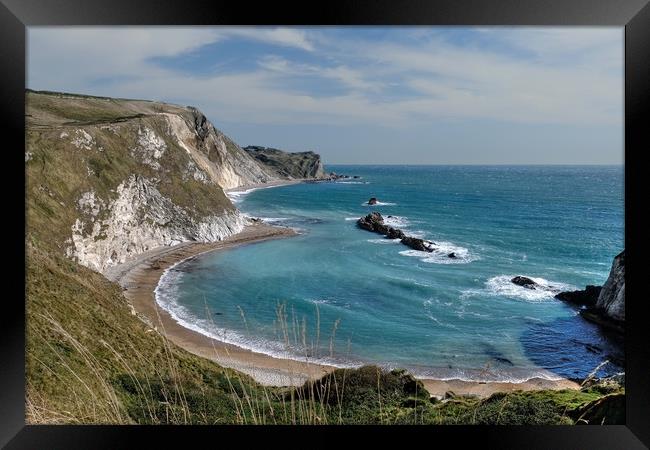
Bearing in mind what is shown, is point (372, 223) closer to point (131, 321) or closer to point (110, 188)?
point (110, 188)

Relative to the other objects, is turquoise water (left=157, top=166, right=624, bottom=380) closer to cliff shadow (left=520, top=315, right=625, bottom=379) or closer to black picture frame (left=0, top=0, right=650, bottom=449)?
cliff shadow (left=520, top=315, right=625, bottom=379)

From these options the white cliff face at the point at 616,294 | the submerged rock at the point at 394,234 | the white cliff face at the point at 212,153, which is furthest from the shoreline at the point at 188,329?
the white cliff face at the point at 616,294

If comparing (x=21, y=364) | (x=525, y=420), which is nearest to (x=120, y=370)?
(x=21, y=364)

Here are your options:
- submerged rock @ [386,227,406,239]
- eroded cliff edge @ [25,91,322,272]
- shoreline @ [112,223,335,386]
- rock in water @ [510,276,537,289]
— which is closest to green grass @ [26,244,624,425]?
shoreline @ [112,223,335,386]

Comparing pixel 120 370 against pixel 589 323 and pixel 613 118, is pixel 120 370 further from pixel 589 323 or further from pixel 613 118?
pixel 613 118

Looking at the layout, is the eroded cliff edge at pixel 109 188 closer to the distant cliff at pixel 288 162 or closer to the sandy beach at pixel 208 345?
the sandy beach at pixel 208 345

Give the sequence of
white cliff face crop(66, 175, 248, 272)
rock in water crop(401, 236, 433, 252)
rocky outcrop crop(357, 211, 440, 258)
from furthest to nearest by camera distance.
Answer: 1. rocky outcrop crop(357, 211, 440, 258)
2. rock in water crop(401, 236, 433, 252)
3. white cliff face crop(66, 175, 248, 272)
